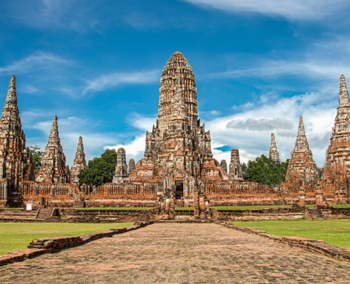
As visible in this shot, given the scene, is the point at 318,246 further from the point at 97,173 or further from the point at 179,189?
the point at 97,173

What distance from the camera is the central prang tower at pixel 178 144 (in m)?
38.5

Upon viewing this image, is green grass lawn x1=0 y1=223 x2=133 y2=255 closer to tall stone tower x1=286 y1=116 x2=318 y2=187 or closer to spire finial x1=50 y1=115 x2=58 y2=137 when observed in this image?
spire finial x1=50 y1=115 x2=58 y2=137

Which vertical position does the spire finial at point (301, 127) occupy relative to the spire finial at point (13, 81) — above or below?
below

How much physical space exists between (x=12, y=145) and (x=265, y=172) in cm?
3998

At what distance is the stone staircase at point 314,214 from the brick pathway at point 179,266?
576 inches

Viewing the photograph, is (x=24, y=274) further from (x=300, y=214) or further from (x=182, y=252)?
(x=300, y=214)

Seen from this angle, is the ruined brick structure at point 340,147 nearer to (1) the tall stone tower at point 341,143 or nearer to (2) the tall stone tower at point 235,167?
(1) the tall stone tower at point 341,143

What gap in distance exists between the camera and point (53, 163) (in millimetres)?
53406

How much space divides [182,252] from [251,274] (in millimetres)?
2650

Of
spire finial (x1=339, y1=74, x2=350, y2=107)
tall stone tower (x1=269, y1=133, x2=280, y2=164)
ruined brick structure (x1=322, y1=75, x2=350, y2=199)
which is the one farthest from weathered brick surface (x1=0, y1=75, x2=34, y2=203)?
tall stone tower (x1=269, y1=133, x2=280, y2=164)

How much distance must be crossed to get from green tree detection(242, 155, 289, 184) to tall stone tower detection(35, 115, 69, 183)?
1205 inches

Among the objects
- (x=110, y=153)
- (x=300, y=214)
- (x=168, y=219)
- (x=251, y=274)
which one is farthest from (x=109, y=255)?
(x=110, y=153)

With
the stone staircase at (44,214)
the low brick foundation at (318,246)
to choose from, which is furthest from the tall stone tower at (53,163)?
the low brick foundation at (318,246)

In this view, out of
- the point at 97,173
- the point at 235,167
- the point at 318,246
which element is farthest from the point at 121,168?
the point at 318,246
